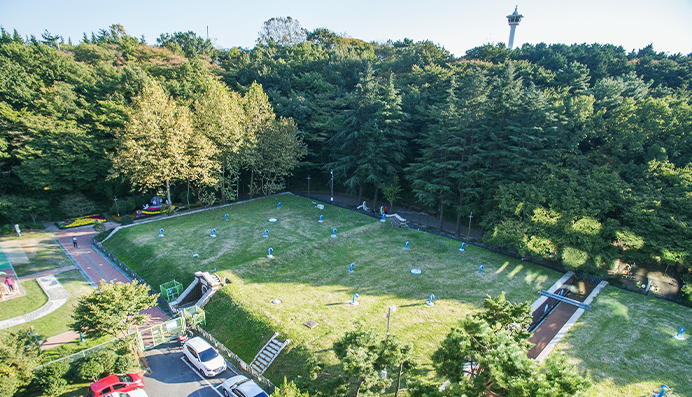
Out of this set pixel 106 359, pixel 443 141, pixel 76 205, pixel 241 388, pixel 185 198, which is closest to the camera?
pixel 241 388

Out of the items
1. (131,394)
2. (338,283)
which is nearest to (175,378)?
(131,394)

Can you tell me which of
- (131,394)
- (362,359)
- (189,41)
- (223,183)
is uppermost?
(189,41)

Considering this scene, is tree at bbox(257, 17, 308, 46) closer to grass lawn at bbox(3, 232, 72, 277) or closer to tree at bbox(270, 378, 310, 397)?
grass lawn at bbox(3, 232, 72, 277)

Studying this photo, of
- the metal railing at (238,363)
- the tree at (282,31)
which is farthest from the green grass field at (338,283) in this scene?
the tree at (282,31)

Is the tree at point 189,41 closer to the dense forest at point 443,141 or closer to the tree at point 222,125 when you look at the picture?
the dense forest at point 443,141

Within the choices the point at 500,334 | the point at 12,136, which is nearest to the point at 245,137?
the point at 12,136

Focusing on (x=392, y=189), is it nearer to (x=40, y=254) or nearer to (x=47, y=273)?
(x=47, y=273)

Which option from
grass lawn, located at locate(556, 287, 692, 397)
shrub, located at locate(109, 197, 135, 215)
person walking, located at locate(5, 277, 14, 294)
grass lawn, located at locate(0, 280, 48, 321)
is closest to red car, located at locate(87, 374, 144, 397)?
grass lawn, located at locate(0, 280, 48, 321)

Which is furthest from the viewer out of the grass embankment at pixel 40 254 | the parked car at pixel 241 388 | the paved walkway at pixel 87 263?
the grass embankment at pixel 40 254
